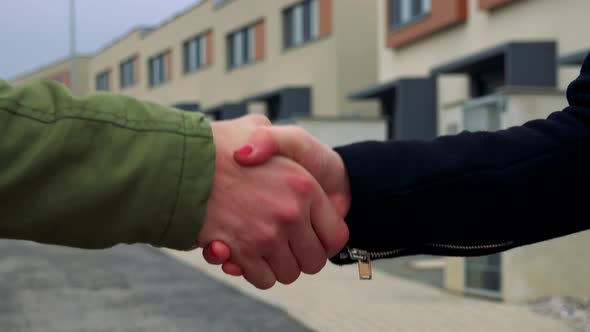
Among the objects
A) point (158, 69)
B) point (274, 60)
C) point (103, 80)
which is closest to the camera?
point (274, 60)

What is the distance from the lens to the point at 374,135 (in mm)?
21000

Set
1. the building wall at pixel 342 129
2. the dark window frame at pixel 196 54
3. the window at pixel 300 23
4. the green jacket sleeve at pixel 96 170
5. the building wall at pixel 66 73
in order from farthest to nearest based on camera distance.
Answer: the building wall at pixel 66 73
the dark window frame at pixel 196 54
the window at pixel 300 23
the building wall at pixel 342 129
the green jacket sleeve at pixel 96 170

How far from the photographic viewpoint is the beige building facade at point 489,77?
1012cm

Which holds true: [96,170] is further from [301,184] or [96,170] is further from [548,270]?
[548,270]

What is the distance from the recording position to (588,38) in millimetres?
15375

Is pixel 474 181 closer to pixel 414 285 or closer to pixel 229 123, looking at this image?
pixel 229 123

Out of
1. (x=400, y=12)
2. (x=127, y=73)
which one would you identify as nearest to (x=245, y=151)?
(x=400, y=12)

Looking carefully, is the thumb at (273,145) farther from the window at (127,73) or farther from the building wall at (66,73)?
the building wall at (66,73)

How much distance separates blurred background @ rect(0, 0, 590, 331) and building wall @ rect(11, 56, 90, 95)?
28.2 m

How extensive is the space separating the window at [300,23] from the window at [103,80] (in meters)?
28.7

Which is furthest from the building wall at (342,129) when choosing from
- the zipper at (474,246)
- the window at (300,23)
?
the zipper at (474,246)

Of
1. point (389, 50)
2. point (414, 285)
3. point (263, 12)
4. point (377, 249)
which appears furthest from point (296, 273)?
point (263, 12)

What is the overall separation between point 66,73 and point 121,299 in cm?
6342

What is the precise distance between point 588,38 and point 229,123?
13809 millimetres
